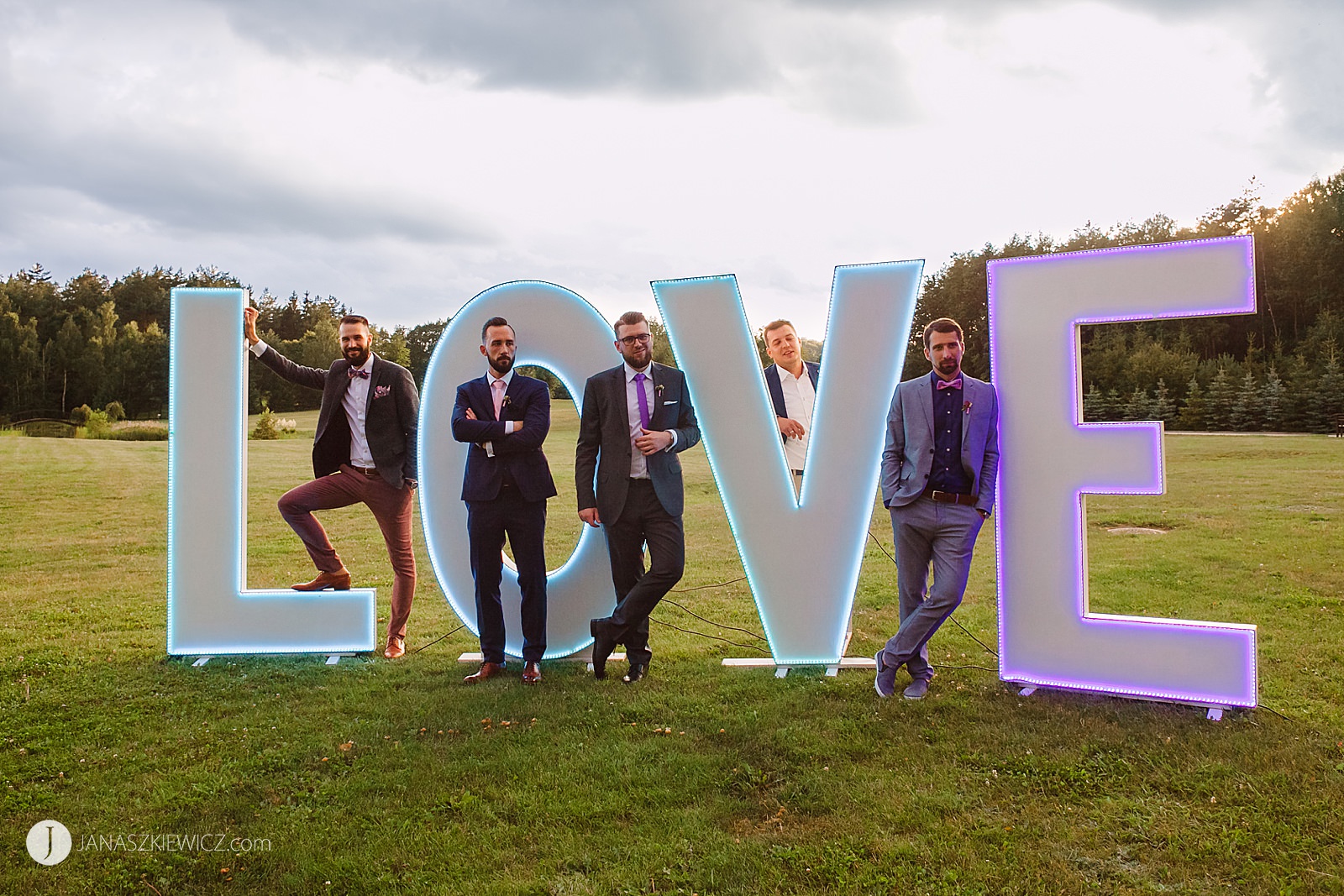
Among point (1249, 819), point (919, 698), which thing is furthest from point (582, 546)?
point (1249, 819)

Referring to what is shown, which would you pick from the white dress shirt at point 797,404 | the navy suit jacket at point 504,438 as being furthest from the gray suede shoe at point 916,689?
the navy suit jacket at point 504,438

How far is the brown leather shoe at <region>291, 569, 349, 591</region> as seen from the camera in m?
7.22

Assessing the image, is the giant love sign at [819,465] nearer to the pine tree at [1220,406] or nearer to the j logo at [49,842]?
the j logo at [49,842]

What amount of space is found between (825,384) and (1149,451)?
7.31 ft

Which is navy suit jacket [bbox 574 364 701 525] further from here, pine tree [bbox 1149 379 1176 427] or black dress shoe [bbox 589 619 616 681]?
pine tree [bbox 1149 379 1176 427]

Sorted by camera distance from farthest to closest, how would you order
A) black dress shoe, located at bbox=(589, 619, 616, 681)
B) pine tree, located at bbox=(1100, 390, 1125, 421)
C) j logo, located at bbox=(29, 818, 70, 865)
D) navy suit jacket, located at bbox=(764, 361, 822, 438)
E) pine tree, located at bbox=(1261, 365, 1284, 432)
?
1. pine tree, located at bbox=(1100, 390, 1125, 421)
2. pine tree, located at bbox=(1261, 365, 1284, 432)
3. navy suit jacket, located at bbox=(764, 361, 822, 438)
4. black dress shoe, located at bbox=(589, 619, 616, 681)
5. j logo, located at bbox=(29, 818, 70, 865)

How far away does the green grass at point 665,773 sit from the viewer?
12.5 ft

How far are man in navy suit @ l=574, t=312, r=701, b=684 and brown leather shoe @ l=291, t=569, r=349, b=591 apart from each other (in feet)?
7.59

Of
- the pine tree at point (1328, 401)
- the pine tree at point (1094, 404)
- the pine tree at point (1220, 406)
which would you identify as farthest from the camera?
the pine tree at point (1094, 404)

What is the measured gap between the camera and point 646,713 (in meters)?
5.70

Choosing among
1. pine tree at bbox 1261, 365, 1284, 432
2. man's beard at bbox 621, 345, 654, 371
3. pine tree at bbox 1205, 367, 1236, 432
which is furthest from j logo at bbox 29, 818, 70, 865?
pine tree at bbox 1205, 367, 1236, 432

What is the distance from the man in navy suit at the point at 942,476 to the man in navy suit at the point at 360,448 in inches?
153

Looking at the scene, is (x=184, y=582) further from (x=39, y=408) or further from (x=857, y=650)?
(x=39, y=408)

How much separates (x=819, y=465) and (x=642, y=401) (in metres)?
1.46
